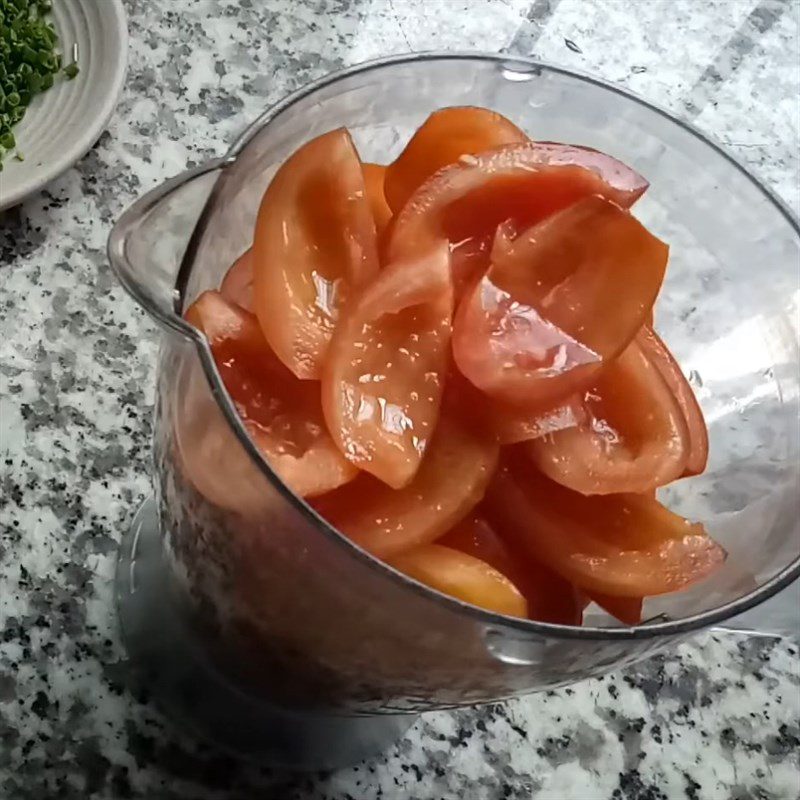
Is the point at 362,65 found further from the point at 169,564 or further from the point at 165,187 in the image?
the point at 169,564

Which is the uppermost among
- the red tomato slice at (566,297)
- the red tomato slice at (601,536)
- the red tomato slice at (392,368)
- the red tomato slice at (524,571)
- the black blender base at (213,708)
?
the red tomato slice at (566,297)

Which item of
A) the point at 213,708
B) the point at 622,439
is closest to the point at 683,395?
the point at 622,439

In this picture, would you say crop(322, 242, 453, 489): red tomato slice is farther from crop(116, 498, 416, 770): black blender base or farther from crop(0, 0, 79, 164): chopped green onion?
crop(0, 0, 79, 164): chopped green onion

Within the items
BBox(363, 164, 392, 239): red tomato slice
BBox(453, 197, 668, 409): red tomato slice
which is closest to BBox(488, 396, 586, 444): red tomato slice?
BBox(453, 197, 668, 409): red tomato slice

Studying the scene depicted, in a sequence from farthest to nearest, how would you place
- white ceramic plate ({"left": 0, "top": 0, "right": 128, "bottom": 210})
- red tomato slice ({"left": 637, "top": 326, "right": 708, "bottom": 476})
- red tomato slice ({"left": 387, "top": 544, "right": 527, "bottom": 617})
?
1. white ceramic plate ({"left": 0, "top": 0, "right": 128, "bottom": 210})
2. red tomato slice ({"left": 637, "top": 326, "right": 708, "bottom": 476})
3. red tomato slice ({"left": 387, "top": 544, "right": 527, "bottom": 617})

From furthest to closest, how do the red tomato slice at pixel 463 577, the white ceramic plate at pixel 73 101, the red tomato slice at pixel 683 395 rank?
the white ceramic plate at pixel 73 101 → the red tomato slice at pixel 683 395 → the red tomato slice at pixel 463 577

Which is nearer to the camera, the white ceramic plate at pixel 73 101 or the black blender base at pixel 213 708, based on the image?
the black blender base at pixel 213 708

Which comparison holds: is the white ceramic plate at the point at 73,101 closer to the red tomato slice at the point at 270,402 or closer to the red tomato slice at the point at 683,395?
the red tomato slice at the point at 270,402

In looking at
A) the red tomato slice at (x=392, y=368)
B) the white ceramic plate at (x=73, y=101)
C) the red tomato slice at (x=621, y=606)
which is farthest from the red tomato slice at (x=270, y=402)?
the white ceramic plate at (x=73, y=101)
